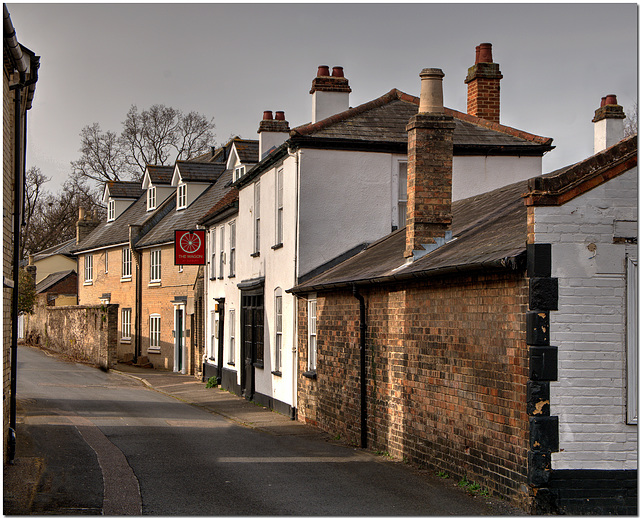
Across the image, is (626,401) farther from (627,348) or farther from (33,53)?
(33,53)

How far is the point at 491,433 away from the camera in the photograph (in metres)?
9.93

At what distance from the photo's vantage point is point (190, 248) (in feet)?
101

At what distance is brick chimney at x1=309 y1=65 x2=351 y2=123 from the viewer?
68.5 feet

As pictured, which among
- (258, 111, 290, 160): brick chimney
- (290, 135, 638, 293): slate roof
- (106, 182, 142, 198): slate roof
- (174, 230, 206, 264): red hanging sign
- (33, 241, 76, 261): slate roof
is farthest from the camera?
(33, 241, 76, 261): slate roof

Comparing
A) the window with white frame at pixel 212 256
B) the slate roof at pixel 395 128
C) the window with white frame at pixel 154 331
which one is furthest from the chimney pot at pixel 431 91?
the window with white frame at pixel 154 331

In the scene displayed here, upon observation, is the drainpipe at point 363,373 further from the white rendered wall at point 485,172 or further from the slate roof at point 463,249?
the white rendered wall at point 485,172

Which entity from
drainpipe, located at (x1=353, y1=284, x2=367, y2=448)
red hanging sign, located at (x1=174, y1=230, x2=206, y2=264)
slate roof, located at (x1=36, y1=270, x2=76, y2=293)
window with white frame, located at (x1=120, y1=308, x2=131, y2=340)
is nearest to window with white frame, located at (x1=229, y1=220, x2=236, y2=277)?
red hanging sign, located at (x1=174, y1=230, x2=206, y2=264)

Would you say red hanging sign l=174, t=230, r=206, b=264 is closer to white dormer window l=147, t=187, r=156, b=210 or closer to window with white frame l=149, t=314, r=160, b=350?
window with white frame l=149, t=314, r=160, b=350

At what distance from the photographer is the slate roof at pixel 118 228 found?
4222 cm

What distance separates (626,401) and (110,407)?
48.7 ft

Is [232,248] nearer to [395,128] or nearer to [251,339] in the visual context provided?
[251,339]

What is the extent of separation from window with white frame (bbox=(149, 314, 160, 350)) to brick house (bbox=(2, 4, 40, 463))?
24.4 m

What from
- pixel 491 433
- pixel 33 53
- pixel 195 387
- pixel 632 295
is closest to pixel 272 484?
pixel 491 433

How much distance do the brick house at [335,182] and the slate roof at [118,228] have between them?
1998 cm
